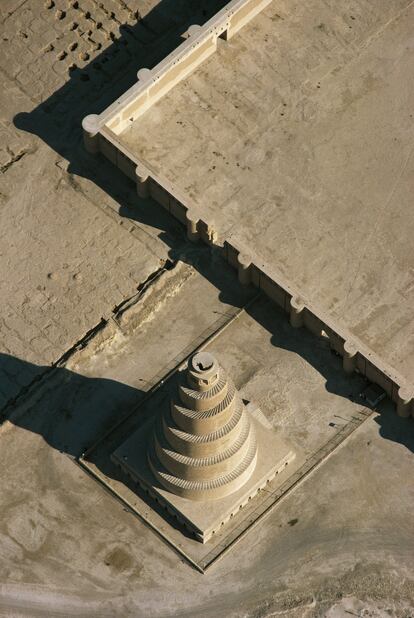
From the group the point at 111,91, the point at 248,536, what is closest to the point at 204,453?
the point at 248,536

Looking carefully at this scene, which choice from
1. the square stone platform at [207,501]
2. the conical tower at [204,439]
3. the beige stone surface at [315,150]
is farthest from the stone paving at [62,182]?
the conical tower at [204,439]

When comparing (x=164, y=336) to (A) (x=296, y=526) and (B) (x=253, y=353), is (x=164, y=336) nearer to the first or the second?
(B) (x=253, y=353)

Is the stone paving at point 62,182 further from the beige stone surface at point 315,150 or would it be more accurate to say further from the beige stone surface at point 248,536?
the beige stone surface at point 315,150

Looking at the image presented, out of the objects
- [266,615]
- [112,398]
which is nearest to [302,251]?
[112,398]

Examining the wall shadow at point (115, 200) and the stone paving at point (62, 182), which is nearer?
the wall shadow at point (115, 200)

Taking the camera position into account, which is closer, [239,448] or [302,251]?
[239,448]

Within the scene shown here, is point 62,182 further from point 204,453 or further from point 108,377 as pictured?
point 204,453
